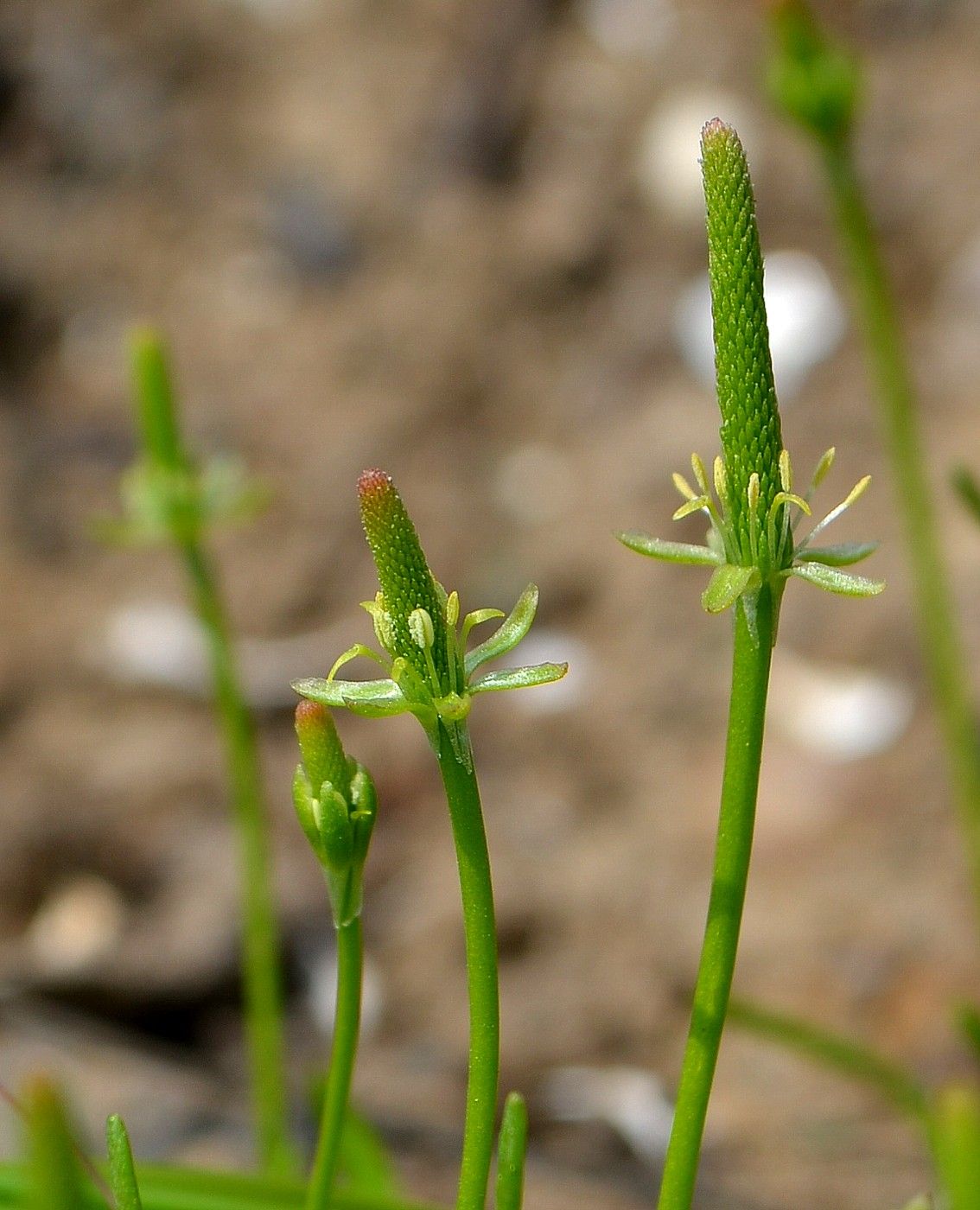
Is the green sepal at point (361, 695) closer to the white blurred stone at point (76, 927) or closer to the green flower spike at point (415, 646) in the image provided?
the green flower spike at point (415, 646)

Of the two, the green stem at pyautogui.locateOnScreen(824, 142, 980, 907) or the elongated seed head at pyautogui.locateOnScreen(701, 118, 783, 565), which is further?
the green stem at pyautogui.locateOnScreen(824, 142, 980, 907)

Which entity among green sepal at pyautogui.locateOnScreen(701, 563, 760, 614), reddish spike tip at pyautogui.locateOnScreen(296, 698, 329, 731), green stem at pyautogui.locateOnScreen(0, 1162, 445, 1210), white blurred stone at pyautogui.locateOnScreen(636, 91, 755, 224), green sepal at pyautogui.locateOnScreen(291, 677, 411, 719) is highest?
white blurred stone at pyautogui.locateOnScreen(636, 91, 755, 224)

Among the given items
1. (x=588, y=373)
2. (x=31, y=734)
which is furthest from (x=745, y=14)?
(x=31, y=734)

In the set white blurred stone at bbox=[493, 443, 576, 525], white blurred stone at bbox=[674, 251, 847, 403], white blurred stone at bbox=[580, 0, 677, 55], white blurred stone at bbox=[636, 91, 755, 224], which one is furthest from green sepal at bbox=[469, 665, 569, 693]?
white blurred stone at bbox=[580, 0, 677, 55]

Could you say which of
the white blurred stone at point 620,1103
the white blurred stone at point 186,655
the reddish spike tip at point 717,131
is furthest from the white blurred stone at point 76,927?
the reddish spike tip at point 717,131

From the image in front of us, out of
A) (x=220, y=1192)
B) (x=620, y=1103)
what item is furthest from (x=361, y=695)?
(x=620, y=1103)

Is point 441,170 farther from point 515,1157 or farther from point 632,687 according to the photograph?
point 515,1157

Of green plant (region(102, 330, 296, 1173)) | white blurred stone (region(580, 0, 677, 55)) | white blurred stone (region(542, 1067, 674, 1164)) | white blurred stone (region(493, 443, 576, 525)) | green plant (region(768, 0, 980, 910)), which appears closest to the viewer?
green plant (region(102, 330, 296, 1173))

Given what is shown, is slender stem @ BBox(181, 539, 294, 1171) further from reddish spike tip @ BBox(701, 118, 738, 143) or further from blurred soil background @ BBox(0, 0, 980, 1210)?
reddish spike tip @ BBox(701, 118, 738, 143)
